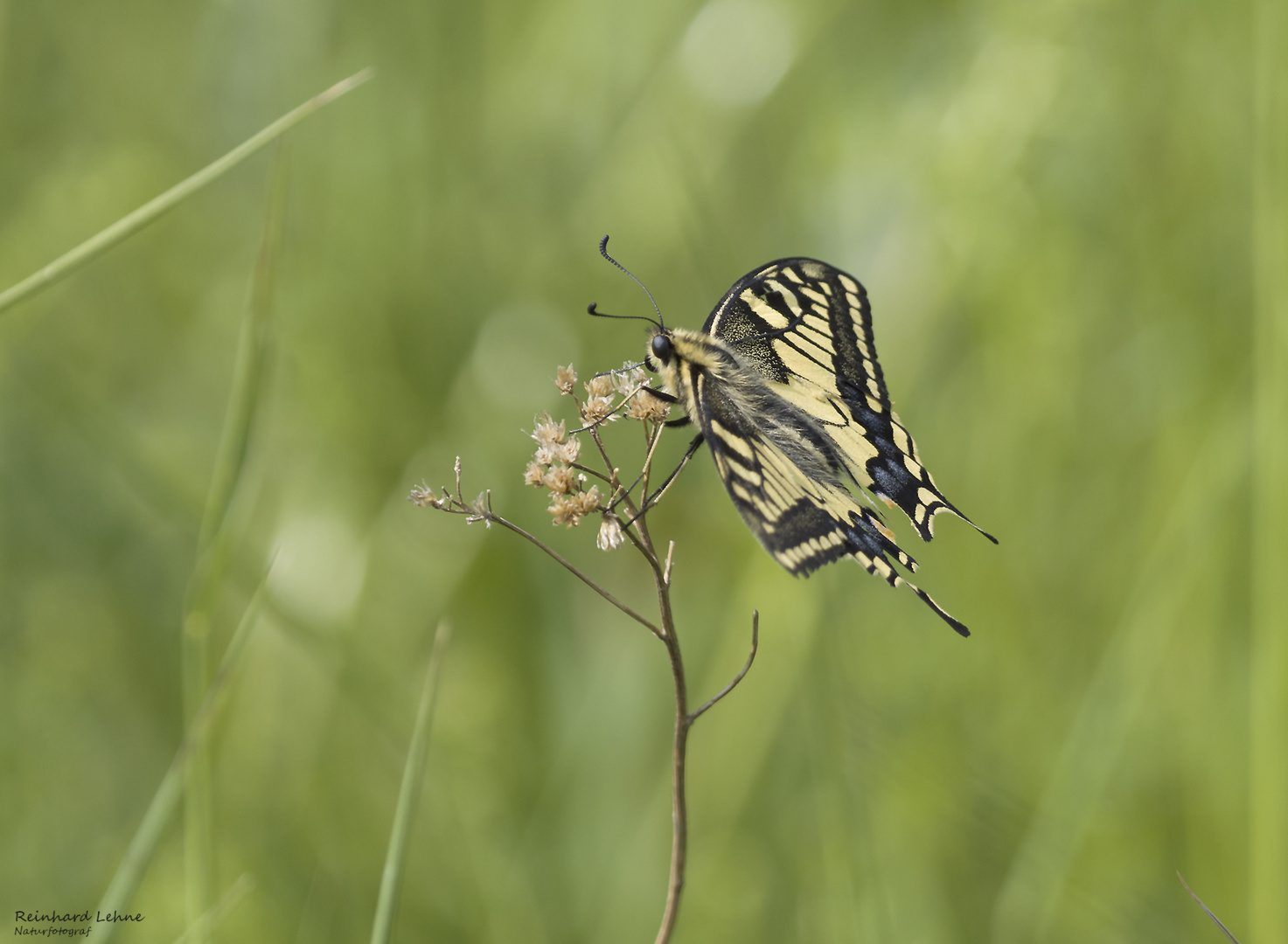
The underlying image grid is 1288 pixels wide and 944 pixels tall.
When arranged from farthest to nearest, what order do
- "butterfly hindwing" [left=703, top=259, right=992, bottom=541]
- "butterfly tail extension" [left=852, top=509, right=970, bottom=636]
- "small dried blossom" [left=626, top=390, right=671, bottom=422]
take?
"butterfly hindwing" [left=703, top=259, right=992, bottom=541]
"small dried blossom" [left=626, top=390, right=671, bottom=422]
"butterfly tail extension" [left=852, top=509, right=970, bottom=636]

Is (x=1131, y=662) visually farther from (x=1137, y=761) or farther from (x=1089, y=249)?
(x=1089, y=249)

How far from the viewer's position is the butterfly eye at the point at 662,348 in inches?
70.1

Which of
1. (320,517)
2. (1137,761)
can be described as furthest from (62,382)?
(1137,761)

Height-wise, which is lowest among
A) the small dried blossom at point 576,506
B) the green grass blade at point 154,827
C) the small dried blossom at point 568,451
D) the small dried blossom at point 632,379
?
the green grass blade at point 154,827

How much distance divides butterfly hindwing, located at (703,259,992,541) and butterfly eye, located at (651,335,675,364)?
0.32m

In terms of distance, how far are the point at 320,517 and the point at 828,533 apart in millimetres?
1797

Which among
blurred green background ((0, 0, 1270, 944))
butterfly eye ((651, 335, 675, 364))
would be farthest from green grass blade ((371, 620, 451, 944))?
butterfly eye ((651, 335, 675, 364))

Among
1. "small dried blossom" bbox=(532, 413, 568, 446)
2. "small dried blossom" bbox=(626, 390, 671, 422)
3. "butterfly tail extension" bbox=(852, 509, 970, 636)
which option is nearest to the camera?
"butterfly tail extension" bbox=(852, 509, 970, 636)

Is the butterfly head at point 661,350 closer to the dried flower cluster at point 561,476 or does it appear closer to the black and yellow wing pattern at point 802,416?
Answer: the black and yellow wing pattern at point 802,416

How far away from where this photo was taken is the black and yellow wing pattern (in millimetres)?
1521

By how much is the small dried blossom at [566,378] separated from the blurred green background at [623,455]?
0.67 m

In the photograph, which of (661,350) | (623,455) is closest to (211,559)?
(661,350)

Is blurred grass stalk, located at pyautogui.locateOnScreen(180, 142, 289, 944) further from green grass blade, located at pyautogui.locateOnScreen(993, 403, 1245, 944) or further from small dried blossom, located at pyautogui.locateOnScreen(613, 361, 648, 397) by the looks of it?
green grass blade, located at pyautogui.locateOnScreen(993, 403, 1245, 944)
